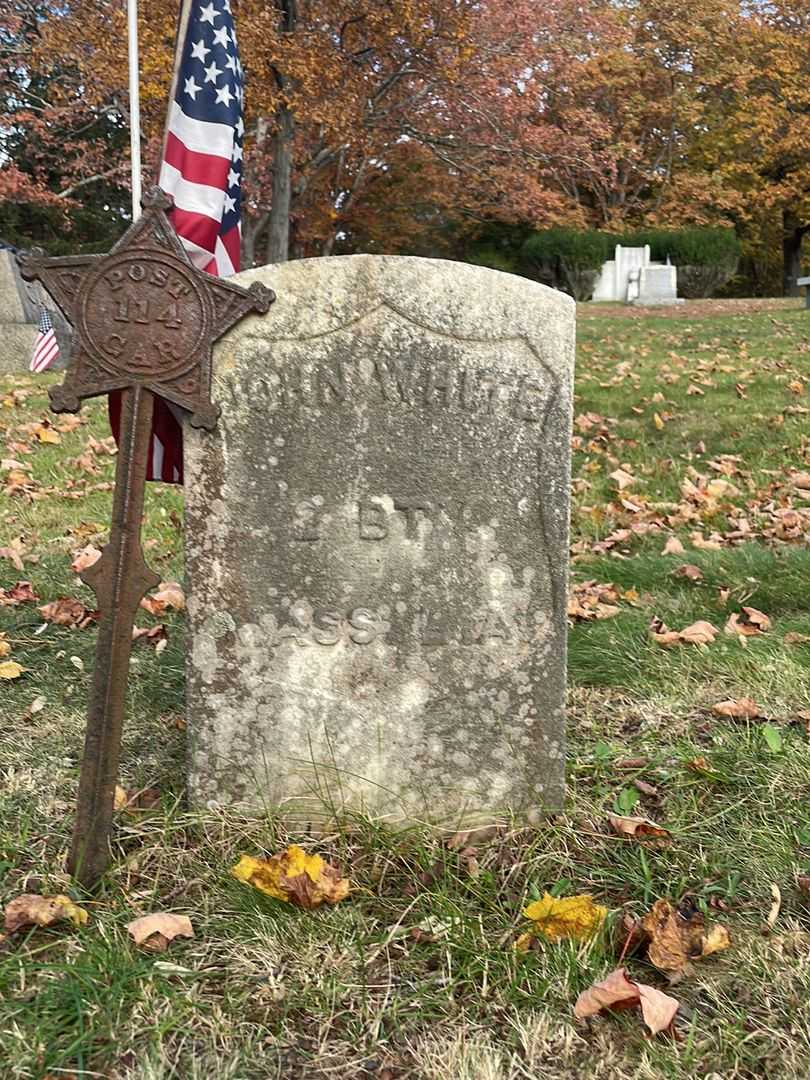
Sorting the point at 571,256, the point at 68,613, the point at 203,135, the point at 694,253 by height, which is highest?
the point at 694,253

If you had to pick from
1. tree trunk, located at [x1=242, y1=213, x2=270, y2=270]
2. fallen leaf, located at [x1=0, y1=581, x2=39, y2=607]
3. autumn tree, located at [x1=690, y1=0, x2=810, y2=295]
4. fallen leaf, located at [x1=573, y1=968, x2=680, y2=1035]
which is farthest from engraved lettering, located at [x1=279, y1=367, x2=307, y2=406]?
autumn tree, located at [x1=690, y1=0, x2=810, y2=295]

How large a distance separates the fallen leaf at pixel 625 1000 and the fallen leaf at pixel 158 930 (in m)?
0.85

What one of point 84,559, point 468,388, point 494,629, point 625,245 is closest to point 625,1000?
point 494,629

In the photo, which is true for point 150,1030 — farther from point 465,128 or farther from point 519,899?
point 465,128

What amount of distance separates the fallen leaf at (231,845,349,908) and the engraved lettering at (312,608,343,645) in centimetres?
52

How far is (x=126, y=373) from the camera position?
2.27 m

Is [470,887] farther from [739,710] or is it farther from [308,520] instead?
[739,710]

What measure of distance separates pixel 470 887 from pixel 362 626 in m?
0.69

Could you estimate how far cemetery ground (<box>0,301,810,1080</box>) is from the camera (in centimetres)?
181

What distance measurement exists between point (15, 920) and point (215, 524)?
99 cm

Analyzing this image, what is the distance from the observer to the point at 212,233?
2.92 m

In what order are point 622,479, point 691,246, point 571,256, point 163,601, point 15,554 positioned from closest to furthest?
point 163,601
point 15,554
point 622,479
point 571,256
point 691,246

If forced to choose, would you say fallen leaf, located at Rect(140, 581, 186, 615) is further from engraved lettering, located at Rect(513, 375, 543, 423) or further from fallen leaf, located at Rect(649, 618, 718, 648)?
engraved lettering, located at Rect(513, 375, 543, 423)

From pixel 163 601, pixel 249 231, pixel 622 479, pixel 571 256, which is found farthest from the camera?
pixel 571 256
